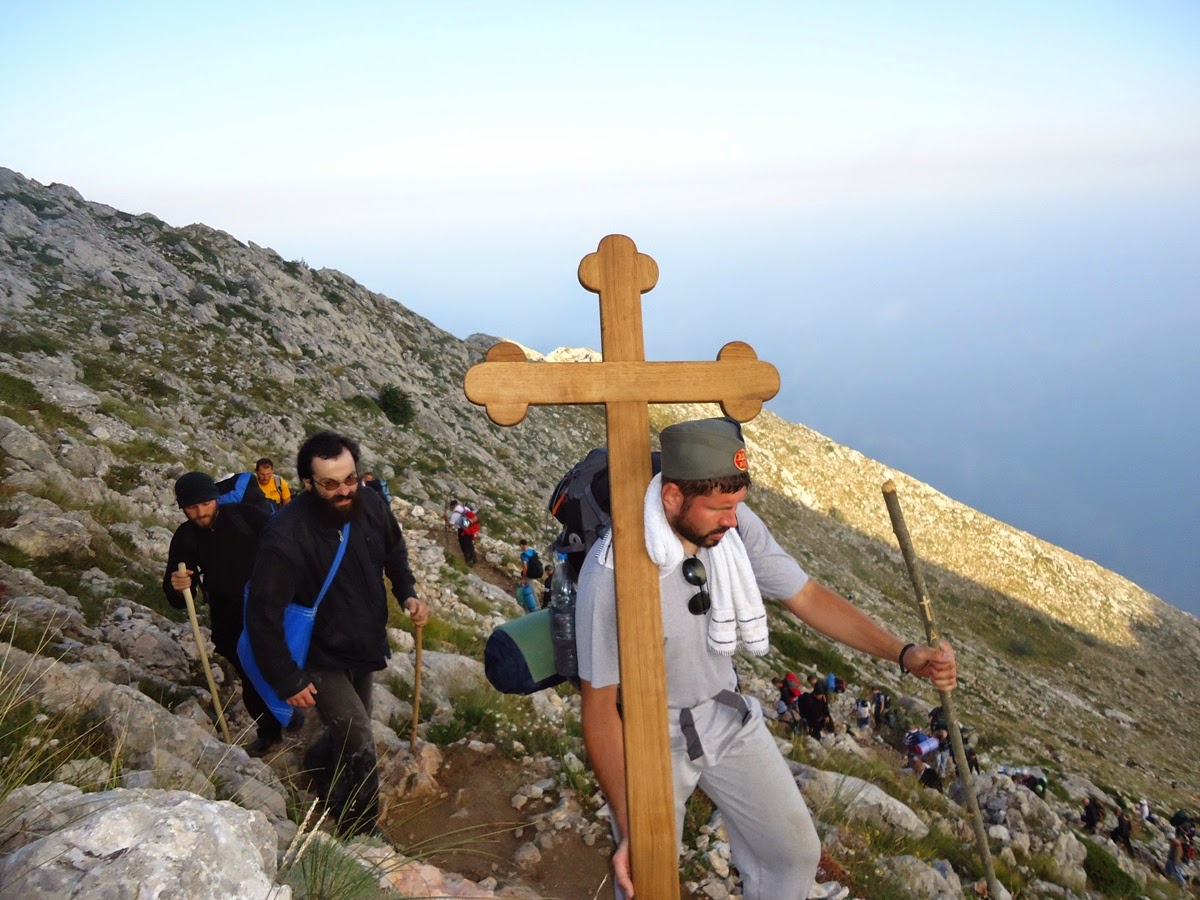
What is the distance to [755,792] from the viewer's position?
2979 millimetres

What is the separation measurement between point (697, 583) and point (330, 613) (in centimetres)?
235

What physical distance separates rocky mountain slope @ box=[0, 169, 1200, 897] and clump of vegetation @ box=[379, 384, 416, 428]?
96 millimetres

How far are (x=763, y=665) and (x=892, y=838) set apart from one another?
1307 cm

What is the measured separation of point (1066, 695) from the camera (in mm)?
35031

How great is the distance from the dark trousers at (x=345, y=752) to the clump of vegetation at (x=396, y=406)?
23.4m

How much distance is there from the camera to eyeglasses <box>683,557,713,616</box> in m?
2.87

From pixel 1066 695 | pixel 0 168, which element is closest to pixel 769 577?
pixel 0 168

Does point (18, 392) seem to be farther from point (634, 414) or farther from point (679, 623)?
point (679, 623)

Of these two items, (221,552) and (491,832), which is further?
(221,552)

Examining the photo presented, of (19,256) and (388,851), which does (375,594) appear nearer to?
(388,851)

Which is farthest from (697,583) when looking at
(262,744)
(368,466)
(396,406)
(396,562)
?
(396,406)

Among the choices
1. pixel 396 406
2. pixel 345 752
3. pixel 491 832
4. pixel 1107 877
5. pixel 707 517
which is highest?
pixel 396 406

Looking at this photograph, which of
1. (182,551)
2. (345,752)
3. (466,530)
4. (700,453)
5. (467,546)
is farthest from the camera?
(467,546)

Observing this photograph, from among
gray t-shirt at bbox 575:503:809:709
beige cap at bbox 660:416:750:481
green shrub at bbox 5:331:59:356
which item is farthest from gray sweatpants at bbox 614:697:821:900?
green shrub at bbox 5:331:59:356
